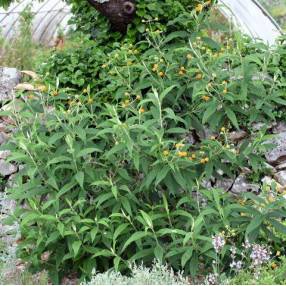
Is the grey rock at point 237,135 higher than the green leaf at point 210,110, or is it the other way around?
the green leaf at point 210,110

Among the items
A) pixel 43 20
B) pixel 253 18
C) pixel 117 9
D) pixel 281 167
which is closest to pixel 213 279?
pixel 281 167

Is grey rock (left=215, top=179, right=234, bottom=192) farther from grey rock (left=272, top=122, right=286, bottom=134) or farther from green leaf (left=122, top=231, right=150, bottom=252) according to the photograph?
green leaf (left=122, top=231, right=150, bottom=252)

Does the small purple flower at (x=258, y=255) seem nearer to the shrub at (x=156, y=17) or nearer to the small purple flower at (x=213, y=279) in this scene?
the small purple flower at (x=213, y=279)

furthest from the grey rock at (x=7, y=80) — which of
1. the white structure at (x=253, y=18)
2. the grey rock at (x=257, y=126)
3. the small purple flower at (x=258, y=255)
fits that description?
the white structure at (x=253, y=18)

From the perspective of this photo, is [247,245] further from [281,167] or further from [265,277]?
[281,167]

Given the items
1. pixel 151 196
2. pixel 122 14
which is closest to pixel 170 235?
pixel 151 196

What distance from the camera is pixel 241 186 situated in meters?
5.98

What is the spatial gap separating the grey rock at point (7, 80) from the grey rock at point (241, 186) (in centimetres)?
231

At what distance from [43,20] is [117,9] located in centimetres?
449

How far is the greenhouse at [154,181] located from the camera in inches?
188

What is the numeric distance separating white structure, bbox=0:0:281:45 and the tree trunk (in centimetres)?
327

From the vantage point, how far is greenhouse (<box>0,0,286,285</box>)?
4.79 meters

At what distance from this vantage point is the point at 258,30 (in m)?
10.4

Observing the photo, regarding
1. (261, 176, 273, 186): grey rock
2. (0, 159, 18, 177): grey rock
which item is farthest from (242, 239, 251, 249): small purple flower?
(0, 159, 18, 177): grey rock
